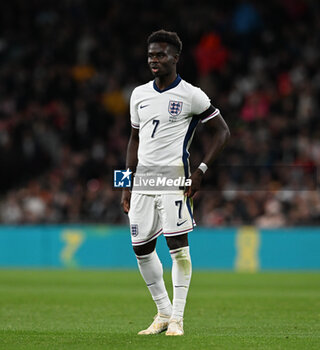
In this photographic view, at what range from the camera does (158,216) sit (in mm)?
7766

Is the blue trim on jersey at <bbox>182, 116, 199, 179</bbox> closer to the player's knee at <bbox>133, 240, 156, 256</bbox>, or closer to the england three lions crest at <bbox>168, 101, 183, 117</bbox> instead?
the england three lions crest at <bbox>168, 101, 183, 117</bbox>

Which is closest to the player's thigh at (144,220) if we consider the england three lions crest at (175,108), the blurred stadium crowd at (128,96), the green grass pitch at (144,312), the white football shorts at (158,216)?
the white football shorts at (158,216)

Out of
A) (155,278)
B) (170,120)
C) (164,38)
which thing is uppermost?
(164,38)

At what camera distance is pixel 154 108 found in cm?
773

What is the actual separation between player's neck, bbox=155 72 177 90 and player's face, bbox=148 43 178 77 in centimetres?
10

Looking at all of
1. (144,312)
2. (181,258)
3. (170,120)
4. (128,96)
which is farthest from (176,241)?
(128,96)

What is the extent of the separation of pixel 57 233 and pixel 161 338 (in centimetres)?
1356

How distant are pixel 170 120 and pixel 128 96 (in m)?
15.4

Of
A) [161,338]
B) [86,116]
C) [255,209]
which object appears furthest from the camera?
[86,116]

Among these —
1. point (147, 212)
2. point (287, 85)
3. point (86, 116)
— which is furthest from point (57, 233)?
point (147, 212)

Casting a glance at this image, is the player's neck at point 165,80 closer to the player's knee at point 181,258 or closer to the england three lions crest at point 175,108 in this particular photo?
the england three lions crest at point 175,108

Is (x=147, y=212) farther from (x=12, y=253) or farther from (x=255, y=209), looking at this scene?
(x=12, y=253)

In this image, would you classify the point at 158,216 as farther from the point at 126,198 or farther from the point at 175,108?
the point at 175,108

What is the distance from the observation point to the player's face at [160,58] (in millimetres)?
7629
